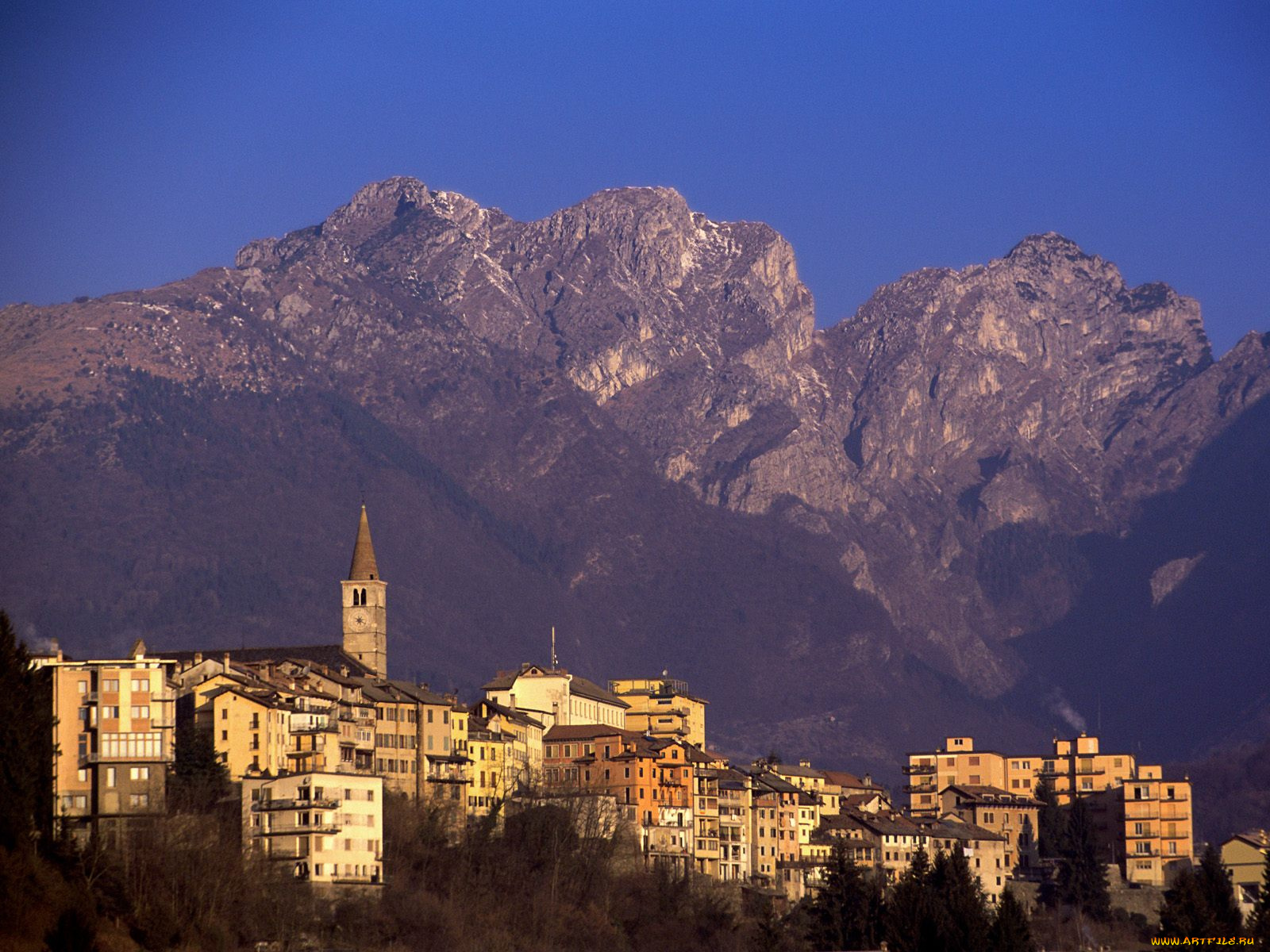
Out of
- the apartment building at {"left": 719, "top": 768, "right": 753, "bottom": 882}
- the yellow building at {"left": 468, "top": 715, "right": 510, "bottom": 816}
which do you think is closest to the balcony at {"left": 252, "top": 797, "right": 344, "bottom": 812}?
the yellow building at {"left": 468, "top": 715, "right": 510, "bottom": 816}

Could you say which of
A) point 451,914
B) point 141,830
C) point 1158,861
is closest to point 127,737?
point 141,830

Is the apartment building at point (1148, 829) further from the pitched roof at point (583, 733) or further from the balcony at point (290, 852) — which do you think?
the balcony at point (290, 852)

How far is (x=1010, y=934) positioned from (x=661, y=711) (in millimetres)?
73953

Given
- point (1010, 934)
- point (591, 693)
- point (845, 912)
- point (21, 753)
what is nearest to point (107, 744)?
point (21, 753)

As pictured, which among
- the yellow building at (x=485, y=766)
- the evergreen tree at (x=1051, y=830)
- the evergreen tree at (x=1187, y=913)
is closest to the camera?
the evergreen tree at (x=1187, y=913)

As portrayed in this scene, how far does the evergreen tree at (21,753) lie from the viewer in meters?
98.7

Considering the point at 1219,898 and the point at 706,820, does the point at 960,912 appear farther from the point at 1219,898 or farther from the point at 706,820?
the point at 706,820

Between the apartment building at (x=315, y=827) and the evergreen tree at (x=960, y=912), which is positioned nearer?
the evergreen tree at (x=960, y=912)

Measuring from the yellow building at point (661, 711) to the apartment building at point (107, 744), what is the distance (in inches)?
2603

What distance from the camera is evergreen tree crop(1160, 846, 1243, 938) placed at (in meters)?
122

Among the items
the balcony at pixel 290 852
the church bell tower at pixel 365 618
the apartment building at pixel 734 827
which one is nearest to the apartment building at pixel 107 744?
the balcony at pixel 290 852

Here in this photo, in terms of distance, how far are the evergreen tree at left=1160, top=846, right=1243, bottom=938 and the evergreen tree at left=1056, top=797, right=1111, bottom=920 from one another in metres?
33.9

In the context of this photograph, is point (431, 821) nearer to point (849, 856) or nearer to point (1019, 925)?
point (1019, 925)

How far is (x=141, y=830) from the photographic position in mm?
108812
